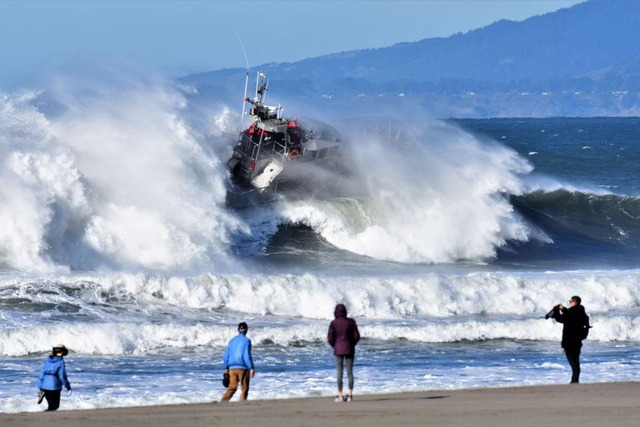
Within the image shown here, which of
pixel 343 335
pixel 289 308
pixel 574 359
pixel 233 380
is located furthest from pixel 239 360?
pixel 289 308

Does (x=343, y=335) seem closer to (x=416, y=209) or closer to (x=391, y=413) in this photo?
(x=391, y=413)

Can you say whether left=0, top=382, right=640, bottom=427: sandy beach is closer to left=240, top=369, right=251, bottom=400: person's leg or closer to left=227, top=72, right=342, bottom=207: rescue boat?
left=240, top=369, right=251, bottom=400: person's leg

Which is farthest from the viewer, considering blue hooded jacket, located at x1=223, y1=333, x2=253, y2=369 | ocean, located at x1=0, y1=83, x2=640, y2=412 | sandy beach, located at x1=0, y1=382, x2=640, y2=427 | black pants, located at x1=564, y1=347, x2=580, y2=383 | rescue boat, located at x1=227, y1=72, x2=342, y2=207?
rescue boat, located at x1=227, y1=72, x2=342, y2=207

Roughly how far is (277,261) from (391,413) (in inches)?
649

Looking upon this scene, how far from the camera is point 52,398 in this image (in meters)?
12.3

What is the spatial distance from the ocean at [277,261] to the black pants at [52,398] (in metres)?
0.69

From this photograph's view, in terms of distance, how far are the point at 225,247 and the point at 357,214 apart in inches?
209

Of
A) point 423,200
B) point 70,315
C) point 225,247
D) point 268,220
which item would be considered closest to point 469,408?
point 70,315

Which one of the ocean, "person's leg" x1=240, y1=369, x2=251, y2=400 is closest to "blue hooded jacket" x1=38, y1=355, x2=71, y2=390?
the ocean

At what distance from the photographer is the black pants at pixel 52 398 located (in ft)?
40.1

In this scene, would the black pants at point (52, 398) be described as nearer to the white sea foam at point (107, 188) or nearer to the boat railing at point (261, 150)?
the white sea foam at point (107, 188)

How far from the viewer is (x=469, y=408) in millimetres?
12164

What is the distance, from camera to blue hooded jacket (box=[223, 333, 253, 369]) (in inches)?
491

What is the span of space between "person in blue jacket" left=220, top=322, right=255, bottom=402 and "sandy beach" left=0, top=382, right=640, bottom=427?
26 centimetres
